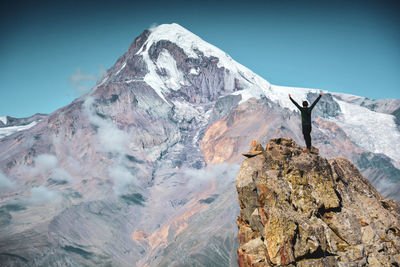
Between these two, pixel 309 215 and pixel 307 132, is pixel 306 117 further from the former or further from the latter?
pixel 309 215

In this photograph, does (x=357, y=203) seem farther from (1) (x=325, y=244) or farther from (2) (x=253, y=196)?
(2) (x=253, y=196)

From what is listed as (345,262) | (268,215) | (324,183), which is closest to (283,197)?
(268,215)

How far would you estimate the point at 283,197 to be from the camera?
58.9 ft

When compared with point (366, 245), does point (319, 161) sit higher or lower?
higher

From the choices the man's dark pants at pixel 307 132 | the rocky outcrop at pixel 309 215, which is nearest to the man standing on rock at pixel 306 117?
the man's dark pants at pixel 307 132

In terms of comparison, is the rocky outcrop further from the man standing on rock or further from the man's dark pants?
the man standing on rock

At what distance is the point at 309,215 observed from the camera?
17.2 meters

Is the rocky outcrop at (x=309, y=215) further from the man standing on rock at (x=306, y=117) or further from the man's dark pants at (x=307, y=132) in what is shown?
the man standing on rock at (x=306, y=117)

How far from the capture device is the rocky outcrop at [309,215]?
632 inches

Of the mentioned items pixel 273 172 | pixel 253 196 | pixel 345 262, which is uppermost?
pixel 273 172

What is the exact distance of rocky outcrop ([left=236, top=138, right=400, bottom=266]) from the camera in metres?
16.1

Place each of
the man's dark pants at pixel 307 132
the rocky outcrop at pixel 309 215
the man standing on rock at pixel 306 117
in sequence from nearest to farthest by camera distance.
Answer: the rocky outcrop at pixel 309 215
the man standing on rock at pixel 306 117
the man's dark pants at pixel 307 132

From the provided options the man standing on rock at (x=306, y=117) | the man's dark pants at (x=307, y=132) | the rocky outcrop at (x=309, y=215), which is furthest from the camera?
the man's dark pants at (x=307, y=132)

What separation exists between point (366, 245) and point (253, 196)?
5.83m
